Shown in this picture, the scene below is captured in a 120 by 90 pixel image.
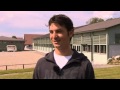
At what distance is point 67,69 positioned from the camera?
1788 mm

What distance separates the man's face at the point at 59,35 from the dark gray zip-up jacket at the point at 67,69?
136 mm

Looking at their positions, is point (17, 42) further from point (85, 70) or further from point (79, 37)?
point (85, 70)

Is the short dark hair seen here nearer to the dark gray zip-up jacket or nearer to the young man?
the young man

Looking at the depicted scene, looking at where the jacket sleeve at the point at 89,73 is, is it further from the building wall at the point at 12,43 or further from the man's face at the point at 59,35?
the building wall at the point at 12,43

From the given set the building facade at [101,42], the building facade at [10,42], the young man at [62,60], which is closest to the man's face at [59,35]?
the young man at [62,60]

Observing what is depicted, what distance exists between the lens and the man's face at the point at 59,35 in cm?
171

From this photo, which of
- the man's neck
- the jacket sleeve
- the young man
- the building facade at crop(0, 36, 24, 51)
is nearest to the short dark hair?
the young man

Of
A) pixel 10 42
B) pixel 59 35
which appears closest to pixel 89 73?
pixel 59 35

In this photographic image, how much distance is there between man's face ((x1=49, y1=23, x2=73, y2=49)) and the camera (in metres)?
1.71

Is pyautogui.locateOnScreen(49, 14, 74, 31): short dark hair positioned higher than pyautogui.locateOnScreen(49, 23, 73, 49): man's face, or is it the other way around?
pyautogui.locateOnScreen(49, 14, 74, 31): short dark hair

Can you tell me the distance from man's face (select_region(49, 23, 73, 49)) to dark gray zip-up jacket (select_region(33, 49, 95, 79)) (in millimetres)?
136

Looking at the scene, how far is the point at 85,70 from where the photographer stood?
1.78 metres

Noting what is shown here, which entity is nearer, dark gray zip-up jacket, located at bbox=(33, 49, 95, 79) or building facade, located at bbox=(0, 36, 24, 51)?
dark gray zip-up jacket, located at bbox=(33, 49, 95, 79)
